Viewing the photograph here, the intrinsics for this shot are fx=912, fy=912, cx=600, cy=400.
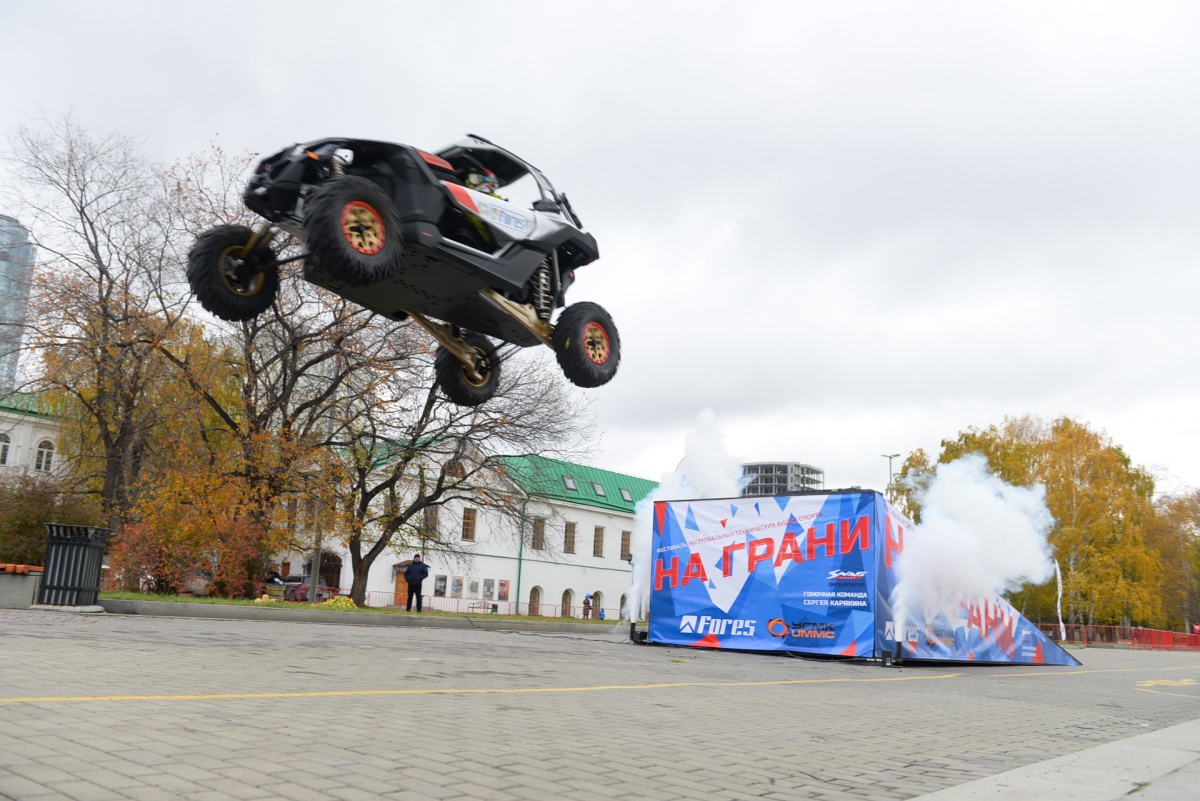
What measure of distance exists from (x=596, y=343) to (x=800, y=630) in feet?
31.8

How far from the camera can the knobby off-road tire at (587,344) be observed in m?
10.7

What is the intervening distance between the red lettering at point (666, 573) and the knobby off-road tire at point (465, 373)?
9286 millimetres

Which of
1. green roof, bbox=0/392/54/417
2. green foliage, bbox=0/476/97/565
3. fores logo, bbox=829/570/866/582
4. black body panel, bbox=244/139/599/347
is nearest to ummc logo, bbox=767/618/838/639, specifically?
fores logo, bbox=829/570/866/582

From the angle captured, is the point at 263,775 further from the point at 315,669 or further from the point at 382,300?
the point at 382,300

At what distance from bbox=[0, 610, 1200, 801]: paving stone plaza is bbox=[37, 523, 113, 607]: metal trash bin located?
16.0 ft

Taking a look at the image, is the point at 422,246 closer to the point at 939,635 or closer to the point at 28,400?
the point at 939,635

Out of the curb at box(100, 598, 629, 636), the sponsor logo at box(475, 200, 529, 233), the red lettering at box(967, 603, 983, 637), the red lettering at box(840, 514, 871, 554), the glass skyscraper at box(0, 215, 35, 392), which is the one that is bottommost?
the curb at box(100, 598, 629, 636)

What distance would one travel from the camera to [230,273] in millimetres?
10195

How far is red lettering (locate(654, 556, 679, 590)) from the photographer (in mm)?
20156

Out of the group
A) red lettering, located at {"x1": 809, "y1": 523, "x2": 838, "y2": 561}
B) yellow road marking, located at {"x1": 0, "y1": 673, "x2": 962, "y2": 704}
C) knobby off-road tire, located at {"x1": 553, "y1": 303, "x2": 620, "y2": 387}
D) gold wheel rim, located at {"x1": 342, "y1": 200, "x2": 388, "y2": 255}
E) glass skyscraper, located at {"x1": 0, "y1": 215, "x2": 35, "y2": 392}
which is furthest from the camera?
glass skyscraper, located at {"x1": 0, "y1": 215, "x2": 35, "y2": 392}

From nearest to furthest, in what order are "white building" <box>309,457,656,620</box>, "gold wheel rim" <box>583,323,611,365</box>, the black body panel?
the black body panel → "gold wheel rim" <box>583,323,611,365</box> → "white building" <box>309,457,656,620</box>

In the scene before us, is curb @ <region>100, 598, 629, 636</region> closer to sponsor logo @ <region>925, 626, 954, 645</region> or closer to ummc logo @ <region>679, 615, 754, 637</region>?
ummc logo @ <region>679, 615, 754, 637</region>

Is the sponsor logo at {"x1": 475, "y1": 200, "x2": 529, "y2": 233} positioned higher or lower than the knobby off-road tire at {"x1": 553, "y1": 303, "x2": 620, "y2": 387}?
higher

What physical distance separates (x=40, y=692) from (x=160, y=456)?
2550 centimetres
